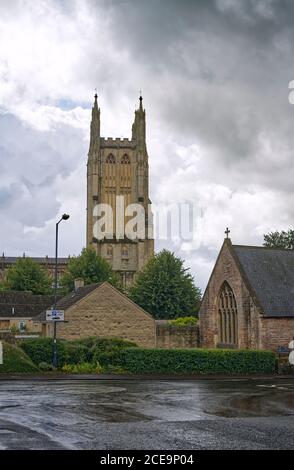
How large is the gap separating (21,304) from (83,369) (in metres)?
37.9

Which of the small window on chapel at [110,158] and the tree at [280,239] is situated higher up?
the small window on chapel at [110,158]

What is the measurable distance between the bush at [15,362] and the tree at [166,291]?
3641cm

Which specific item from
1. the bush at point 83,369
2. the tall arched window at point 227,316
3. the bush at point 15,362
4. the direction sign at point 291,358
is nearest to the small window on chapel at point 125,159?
the tall arched window at point 227,316

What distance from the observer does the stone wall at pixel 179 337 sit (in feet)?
147

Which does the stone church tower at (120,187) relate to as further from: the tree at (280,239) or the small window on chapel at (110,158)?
the tree at (280,239)

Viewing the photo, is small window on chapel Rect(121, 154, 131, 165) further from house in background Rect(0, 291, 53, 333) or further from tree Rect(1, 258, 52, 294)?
house in background Rect(0, 291, 53, 333)

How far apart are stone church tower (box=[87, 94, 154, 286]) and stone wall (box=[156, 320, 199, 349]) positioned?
68.6 meters

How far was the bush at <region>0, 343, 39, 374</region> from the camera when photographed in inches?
1206

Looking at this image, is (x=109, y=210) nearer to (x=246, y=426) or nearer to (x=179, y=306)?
(x=179, y=306)

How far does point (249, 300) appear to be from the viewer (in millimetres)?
38844

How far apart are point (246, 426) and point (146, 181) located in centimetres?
11060

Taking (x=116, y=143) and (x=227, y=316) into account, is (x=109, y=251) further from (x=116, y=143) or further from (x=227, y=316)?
(x=227, y=316)

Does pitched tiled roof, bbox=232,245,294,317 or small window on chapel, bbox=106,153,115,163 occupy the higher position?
small window on chapel, bbox=106,153,115,163

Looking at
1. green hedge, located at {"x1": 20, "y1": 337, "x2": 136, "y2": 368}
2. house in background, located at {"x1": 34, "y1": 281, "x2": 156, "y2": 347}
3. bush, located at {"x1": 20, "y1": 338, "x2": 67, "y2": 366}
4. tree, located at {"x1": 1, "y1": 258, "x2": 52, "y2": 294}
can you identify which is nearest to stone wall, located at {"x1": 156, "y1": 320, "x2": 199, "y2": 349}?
house in background, located at {"x1": 34, "y1": 281, "x2": 156, "y2": 347}
